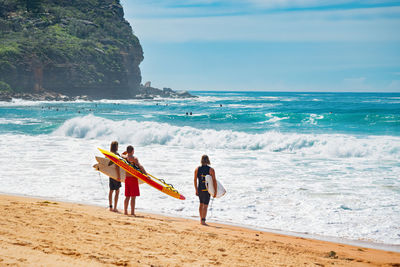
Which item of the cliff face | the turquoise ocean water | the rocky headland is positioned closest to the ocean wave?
the turquoise ocean water

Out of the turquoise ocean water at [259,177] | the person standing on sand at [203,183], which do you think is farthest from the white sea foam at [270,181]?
the person standing on sand at [203,183]

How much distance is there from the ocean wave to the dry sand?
42.8ft

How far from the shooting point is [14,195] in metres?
10.2

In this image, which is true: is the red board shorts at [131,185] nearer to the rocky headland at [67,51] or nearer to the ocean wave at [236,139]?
the ocean wave at [236,139]

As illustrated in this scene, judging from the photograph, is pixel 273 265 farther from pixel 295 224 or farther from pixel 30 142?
pixel 30 142

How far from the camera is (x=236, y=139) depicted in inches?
942

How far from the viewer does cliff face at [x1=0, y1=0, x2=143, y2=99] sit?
8181 centimetres

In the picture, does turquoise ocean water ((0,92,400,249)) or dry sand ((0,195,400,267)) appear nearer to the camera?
dry sand ((0,195,400,267))

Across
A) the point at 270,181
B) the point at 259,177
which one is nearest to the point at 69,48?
the point at 259,177

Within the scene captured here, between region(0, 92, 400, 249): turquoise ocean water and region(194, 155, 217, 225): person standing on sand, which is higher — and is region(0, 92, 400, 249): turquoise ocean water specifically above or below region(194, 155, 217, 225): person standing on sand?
below

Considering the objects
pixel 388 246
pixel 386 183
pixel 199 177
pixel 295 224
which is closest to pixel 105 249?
pixel 199 177

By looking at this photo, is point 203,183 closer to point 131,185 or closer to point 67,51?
point 131,185

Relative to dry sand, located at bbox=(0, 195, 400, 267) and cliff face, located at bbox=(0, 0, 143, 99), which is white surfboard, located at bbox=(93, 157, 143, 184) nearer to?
dry sand, located at bbox=(0, 195, 400, 267)

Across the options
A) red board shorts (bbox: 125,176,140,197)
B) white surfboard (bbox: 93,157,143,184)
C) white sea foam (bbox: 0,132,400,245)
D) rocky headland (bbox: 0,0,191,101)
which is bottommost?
white sea foam (bbox: 0,132,400,245)
